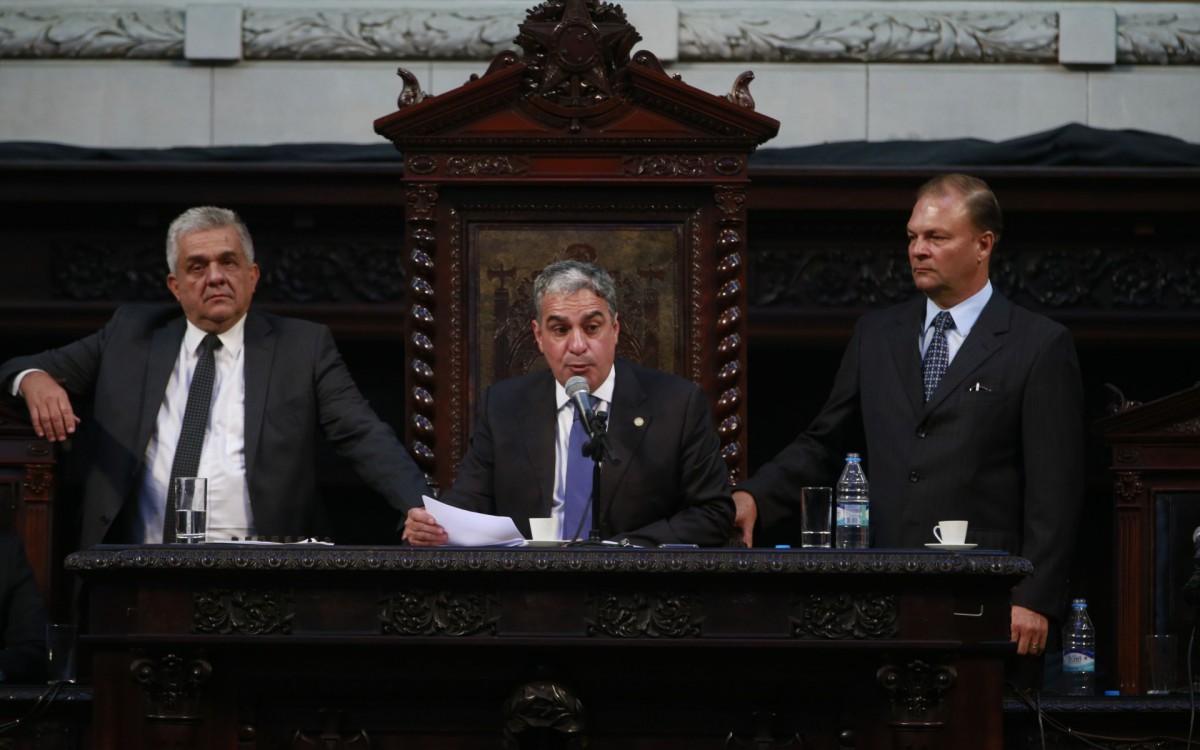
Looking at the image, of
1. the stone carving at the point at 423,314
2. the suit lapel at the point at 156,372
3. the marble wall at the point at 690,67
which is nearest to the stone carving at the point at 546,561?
the suit lapel at the point at 156,372

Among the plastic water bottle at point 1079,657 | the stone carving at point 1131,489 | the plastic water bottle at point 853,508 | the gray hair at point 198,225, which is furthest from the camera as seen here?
the stone carving at point 1131,489

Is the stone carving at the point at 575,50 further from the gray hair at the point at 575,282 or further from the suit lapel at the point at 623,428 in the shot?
the suit lapel at the point at 623,428

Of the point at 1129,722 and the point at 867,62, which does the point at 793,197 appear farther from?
the point at 1129,722

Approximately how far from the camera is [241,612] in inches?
154

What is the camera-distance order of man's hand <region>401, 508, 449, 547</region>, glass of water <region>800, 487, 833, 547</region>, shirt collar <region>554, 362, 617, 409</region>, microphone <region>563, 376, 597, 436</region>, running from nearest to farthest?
1. microphone <region>563, 376, 597, 436</region>
2. man's hand <region>401, 508, 449, 547</region>
3. glass of water <region>800, 487, 833, 547</region>
4. shirt collar <region>554, 362, 617, 409</region>

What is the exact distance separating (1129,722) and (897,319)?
1.22m

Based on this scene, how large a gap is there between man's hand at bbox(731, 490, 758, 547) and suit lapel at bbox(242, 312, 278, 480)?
1254 millimetres

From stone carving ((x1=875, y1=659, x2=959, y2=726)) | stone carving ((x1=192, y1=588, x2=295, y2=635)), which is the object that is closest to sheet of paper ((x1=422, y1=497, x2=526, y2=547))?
stone carving ((x1=192, y1=588, x2=295, y2=635))

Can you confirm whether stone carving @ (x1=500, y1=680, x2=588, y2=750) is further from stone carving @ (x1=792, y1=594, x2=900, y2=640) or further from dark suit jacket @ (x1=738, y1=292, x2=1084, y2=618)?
dark suit jacket @ (x1=738, y1=292, x2=1084, y2=618)

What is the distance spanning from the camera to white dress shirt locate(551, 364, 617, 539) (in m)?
4.57

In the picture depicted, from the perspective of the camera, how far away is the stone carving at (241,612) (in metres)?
3.90

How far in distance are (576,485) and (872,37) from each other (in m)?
2.96

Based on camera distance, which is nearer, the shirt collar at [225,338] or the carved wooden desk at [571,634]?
the carved wooden desk at [571,634]

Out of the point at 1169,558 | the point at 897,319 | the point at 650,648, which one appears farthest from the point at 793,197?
the point at 650,648
